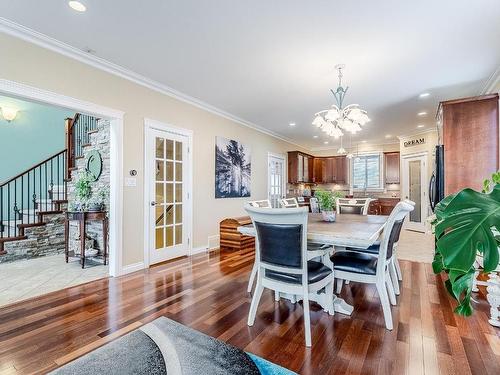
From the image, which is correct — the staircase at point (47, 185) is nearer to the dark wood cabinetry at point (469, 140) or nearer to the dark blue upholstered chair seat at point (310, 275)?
the dark blue upholstered chair seat at point (310, 275)

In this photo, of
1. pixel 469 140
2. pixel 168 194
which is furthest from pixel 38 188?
pixel 469 140

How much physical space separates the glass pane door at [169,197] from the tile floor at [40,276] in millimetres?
863

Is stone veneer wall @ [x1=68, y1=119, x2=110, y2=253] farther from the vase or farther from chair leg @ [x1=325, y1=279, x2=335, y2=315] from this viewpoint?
chair leg @ [x1=325, y1=279, x2=335, y2=315]

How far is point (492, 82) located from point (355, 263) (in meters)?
3.59

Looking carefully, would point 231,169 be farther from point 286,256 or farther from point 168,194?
point 286,256

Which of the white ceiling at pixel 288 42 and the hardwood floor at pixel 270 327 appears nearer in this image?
the hardwood floor at pixel 270 327

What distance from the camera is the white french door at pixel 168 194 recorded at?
3.83 m

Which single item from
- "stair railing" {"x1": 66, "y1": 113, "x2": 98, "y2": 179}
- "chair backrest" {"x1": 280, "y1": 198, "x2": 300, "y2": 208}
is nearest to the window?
"chair backrest" {"x1": 280, "y1": 198, "x2": 300, "y2": 208}

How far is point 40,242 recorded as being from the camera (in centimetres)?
443

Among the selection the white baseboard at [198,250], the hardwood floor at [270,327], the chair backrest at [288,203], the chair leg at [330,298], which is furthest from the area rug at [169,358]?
the white baseboard at [198,250]

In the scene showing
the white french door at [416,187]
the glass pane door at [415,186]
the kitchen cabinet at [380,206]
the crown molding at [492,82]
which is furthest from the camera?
the kitchen cabinet at [380,206]

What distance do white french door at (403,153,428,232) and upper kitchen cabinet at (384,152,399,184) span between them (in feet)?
2.53

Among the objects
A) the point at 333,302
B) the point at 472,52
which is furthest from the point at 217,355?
the point at 472,52

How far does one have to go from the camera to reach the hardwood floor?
167 centimetres
